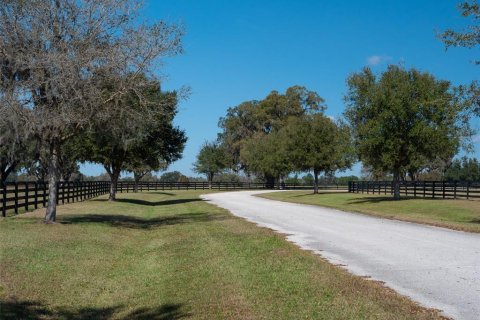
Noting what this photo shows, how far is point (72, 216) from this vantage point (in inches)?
888

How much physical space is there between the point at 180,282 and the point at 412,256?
5029mm

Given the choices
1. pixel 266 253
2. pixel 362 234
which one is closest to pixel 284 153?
pixel 362 234

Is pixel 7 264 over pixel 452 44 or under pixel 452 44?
under

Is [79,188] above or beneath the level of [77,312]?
above

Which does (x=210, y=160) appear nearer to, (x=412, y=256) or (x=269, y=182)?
(x=269, y=182)

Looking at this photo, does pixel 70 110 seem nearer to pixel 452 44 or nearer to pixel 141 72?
pixel 141 72

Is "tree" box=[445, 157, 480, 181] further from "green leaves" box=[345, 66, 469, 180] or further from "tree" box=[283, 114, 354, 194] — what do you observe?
"green leaves" box=[345, 66, 469, 180]

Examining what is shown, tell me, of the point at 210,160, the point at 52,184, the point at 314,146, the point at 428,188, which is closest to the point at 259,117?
the point at 210,160

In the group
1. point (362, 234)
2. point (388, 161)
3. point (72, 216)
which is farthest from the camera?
point (388, 161)

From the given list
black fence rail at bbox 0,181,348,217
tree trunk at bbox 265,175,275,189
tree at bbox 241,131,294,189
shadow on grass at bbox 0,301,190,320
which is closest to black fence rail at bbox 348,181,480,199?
tree at bbox 241,131,294,189

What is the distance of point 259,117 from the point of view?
9438 cm

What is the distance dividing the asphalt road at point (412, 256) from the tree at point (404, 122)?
55.3 ft

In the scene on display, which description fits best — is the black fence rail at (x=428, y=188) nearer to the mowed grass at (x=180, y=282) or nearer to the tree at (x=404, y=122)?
the tree at (x=404, y=122)

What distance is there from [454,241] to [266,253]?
17.4 feet
